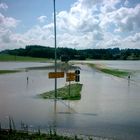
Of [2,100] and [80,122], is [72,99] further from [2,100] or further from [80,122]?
[80,122]

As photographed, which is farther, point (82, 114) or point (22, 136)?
point (82, 114)

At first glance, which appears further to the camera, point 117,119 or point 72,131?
point 117,119

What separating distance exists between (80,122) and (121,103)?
8.33 meters

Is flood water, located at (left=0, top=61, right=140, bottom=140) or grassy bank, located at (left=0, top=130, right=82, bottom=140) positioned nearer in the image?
grassy bank, located at (left=0, top=130, right=82, bottom=140)

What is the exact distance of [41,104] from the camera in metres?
25.4

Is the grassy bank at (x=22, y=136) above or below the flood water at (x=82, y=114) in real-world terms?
above

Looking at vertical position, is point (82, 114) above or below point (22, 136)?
below

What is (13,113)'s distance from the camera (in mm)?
21391

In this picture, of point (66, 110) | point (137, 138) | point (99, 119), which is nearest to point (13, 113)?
point (66, 110)

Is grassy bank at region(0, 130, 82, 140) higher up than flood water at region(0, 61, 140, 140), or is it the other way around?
grassy bank at region(0, 130, 82, 140)

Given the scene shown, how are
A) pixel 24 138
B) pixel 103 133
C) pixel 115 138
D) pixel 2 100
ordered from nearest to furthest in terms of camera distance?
pixel 24 138, pixel 115 138, pixel 103 133, pixel 2 100

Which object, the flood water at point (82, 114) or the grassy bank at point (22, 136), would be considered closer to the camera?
the grassy bank at point (22, 136)

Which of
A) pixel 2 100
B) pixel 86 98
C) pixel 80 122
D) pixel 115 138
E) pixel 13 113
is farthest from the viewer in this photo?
pixel 86 98

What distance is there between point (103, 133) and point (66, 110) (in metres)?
6.91
